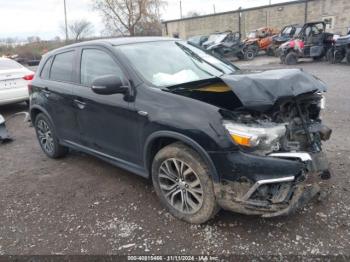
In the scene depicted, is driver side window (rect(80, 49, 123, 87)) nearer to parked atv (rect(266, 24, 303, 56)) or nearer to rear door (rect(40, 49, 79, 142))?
rear door (rect(40, 49, 79, 142))

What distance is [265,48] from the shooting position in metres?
23.2

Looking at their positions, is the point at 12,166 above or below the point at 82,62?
below

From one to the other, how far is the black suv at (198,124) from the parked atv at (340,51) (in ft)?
41.5

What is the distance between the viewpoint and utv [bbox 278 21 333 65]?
1656cm

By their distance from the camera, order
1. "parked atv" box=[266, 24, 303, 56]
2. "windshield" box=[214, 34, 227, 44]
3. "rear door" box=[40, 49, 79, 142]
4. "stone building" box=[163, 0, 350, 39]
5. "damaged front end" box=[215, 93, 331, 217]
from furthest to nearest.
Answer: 1. "stone building" box=[163, 0, 350, 39]
2. "windshield" box=[214, 34, 227, 44]
3. "parked atv" box=[266, 24, 303, 56]
4. "rear door" box=[40, 49, 79, 142]
5. "damaged front end" box=[215, 93, 331, 217]

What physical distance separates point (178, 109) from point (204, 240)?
1208mm

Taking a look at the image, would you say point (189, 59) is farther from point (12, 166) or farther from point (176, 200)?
point (12, 166)

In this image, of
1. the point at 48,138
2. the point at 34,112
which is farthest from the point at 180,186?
the point at 34,112

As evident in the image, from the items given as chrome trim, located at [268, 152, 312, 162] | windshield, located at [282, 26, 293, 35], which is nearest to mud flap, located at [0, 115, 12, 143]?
chrome trim, located at [268, 152, 312, 162]

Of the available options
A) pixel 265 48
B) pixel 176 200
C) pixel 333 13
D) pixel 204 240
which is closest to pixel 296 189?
pixel 204 240

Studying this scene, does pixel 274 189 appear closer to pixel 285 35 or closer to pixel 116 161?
pixel 116 161

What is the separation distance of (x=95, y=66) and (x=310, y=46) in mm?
15268

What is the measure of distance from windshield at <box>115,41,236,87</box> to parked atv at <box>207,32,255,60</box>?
17.7 m

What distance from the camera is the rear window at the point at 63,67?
4.43 metres
